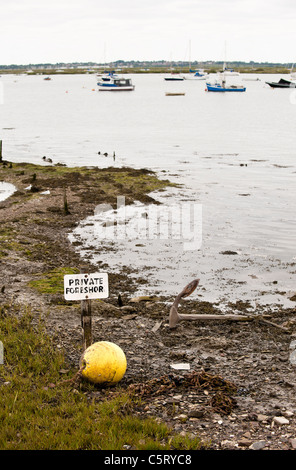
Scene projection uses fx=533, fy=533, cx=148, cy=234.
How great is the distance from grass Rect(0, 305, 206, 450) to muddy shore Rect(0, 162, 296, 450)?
12.5 inches

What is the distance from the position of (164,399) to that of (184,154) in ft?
118

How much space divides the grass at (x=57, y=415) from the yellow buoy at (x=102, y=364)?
18 cm

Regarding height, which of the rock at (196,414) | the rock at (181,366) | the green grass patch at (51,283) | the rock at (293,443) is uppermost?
the rock at (293,443)

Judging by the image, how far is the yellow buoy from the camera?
7.42 meters

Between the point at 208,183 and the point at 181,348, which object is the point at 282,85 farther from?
the point at 181,348

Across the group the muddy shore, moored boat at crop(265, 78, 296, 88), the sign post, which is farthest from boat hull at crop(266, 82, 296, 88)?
the sign post

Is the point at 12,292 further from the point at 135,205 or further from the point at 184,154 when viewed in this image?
the point at 184,154

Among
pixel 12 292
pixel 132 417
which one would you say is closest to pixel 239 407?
pixel 132 417

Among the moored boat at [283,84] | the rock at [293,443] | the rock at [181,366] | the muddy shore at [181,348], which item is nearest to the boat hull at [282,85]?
the moored boat at [283,84]

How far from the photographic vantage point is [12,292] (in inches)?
460

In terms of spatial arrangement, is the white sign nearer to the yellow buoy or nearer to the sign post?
the sign post

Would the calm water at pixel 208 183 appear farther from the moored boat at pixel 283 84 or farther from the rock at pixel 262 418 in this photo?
the moored boat at pixel 283 84

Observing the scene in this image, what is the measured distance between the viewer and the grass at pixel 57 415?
5871 mm

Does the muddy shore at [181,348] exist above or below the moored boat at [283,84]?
below
